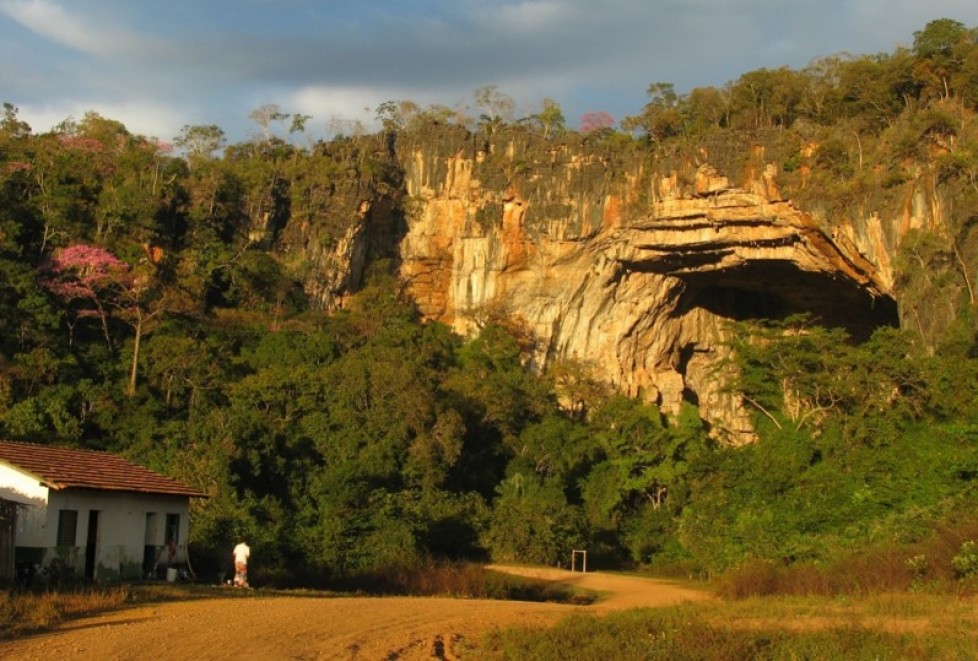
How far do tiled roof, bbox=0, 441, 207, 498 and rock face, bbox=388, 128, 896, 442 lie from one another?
20.1 meters

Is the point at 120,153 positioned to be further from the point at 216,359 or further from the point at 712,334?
the point at 712,334

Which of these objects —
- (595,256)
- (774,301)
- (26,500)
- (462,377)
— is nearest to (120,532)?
(26,500)

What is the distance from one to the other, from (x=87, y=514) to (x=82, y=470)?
2.45ft

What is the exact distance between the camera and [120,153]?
3838cm

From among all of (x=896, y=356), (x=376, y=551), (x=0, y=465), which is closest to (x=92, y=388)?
(x=376, y=551)

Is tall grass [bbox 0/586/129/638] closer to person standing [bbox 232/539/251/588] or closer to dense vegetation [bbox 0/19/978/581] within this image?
person standing [bbox 232/539/251/588]

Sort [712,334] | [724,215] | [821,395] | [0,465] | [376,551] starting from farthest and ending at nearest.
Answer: [712,334], [724,215], [821,395], [376,551], [0,465]

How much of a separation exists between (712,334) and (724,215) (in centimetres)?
734

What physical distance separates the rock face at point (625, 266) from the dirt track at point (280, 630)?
66.7 feet

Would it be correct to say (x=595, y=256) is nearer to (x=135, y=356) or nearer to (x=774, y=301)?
(x=774, y=301)

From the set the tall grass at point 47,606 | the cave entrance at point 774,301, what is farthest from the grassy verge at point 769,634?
the cave entrance at point 774,301

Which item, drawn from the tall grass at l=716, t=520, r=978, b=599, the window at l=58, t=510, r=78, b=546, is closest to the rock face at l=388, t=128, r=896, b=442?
the tall grass at l=716, t=520, r=978, b=599

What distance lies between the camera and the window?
16.8 m

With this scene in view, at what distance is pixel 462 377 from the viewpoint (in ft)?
114
